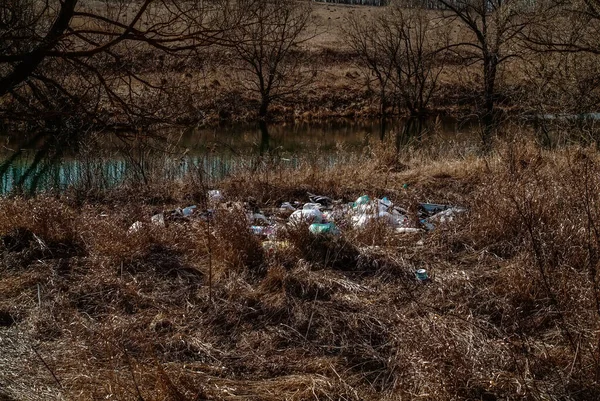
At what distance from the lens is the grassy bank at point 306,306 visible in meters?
3.22

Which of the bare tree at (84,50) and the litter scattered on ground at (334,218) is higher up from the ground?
the bare tree at (84,50)

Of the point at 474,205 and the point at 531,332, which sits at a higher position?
the point at 474,205

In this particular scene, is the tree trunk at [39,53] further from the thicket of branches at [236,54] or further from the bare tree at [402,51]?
the bare tree at [402,51]

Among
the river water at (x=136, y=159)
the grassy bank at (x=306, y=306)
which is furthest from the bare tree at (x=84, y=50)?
the grassy bank at (x=306, y=306)

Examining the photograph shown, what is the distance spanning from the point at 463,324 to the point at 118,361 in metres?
2.02

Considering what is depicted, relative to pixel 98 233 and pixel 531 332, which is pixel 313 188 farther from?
pixel 531 332

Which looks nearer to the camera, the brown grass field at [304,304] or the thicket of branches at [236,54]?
the brown grass field at [304,304]

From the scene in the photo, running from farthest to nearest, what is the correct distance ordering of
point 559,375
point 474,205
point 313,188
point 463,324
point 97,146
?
point 97,146 → point 313,188 → point 474,205 → point 463,324 → point 559,375

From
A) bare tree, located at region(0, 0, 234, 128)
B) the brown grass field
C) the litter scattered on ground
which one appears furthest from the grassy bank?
bare tree, located at region(0, 0, 234, 128)

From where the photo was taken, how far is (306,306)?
4.30 m

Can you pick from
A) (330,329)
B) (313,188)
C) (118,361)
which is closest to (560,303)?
(330,329)

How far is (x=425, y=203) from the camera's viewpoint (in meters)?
7.95

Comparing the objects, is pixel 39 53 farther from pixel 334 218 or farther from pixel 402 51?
pixel 402 51

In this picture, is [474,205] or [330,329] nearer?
[330,329]
